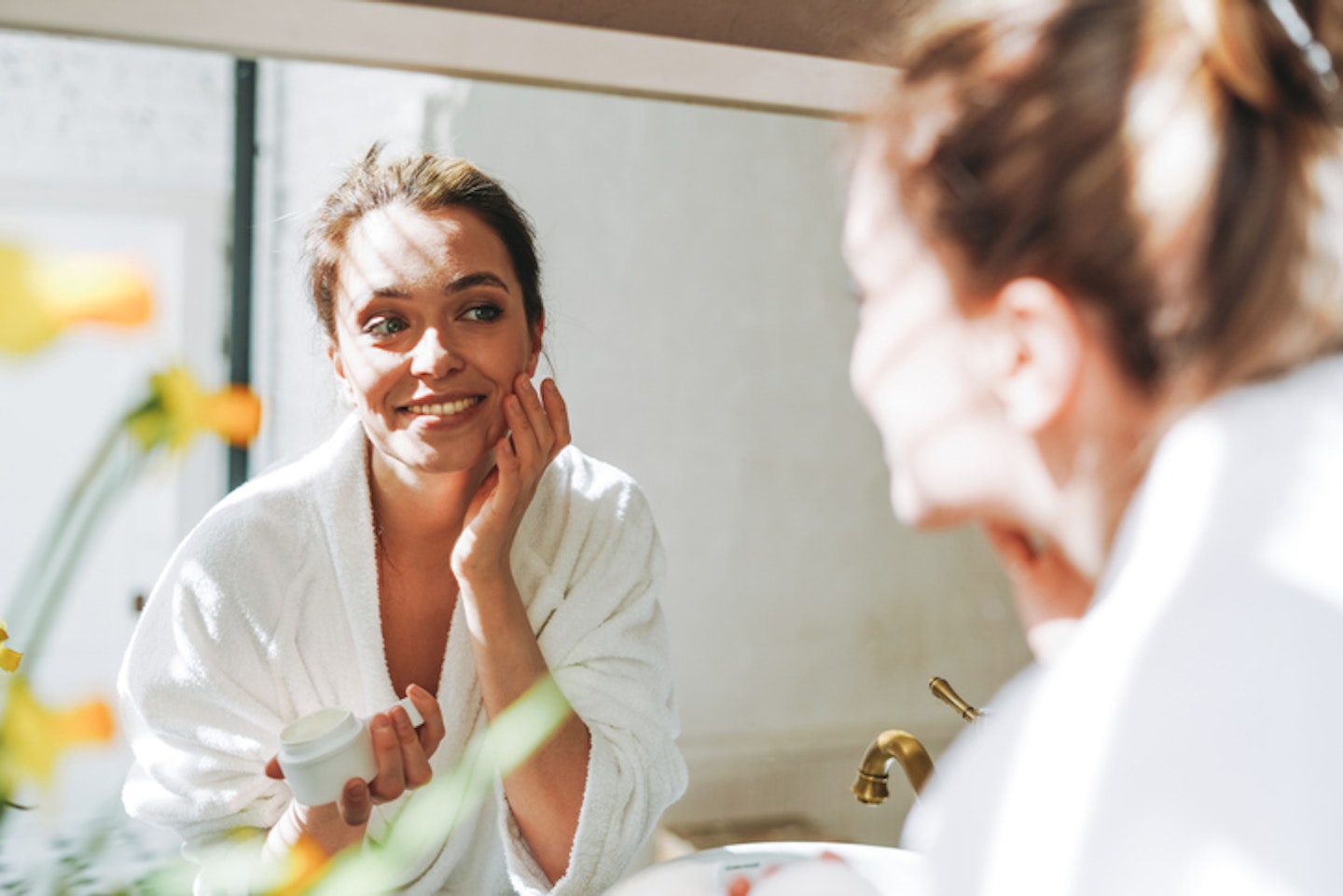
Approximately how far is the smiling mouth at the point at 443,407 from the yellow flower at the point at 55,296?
0.47 m

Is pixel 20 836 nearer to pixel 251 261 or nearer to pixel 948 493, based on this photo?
pixel 251 261

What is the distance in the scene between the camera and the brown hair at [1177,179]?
0.30 m

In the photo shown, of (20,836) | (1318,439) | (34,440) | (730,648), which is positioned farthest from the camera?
(730,648)

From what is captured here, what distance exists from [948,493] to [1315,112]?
164 mm

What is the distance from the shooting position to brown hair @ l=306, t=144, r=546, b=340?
793 millimetres

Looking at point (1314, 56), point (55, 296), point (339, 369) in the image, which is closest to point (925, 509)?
point (1314, 56)

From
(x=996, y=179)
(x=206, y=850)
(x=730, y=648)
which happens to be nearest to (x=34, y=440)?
(x=206, y=850)

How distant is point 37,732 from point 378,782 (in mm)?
379

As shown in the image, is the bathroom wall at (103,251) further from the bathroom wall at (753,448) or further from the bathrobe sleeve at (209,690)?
the bathroom wall at (753,448)

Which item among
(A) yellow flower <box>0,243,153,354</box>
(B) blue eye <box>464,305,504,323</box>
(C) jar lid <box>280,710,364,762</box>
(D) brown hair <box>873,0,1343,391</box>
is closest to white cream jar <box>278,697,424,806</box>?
(C) jar lid <box>280,710,364,762</box>

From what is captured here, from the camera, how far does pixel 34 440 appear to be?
0.72 meters

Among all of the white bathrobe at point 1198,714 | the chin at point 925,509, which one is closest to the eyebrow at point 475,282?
the chin at point 925,509

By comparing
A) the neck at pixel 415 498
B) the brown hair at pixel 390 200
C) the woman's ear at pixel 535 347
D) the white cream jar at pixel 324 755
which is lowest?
the white cream jar at pixel 324 755

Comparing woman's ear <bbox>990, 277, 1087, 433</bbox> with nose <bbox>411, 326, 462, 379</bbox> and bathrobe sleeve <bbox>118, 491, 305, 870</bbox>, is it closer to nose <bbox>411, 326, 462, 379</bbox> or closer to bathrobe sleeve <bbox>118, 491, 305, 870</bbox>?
nose <bbox>411, 326, 462, 379</bbox>
